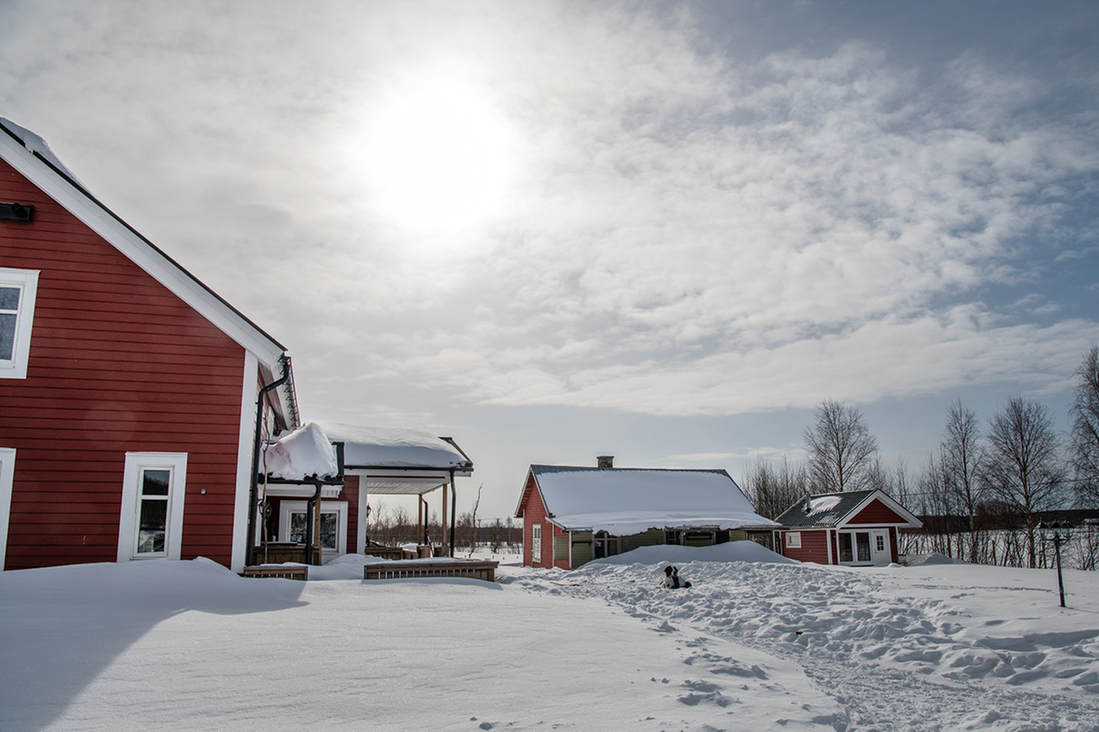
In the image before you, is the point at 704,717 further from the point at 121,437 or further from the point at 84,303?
the point at 84,303

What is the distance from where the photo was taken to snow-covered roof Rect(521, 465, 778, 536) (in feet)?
92.8

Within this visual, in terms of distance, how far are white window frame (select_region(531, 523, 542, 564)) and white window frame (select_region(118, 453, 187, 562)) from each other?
2212 cm

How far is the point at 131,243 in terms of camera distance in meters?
11.6

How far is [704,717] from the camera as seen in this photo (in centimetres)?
462

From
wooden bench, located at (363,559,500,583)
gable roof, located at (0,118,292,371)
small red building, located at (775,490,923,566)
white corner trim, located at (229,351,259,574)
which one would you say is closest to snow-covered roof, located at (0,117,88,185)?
gable roof, located at (0,118,292,371)

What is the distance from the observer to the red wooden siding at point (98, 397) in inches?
421

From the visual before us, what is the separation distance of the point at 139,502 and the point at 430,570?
5.04 metres

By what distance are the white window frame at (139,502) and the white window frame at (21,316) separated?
2266mm

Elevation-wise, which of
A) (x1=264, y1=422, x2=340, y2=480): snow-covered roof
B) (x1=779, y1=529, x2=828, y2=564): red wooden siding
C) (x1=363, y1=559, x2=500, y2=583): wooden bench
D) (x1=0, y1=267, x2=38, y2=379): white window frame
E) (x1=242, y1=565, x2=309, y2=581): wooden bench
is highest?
(x1=0, y1=267, x2=38, y2=379): white window frame

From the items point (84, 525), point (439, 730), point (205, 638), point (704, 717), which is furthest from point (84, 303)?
point (704, 717)

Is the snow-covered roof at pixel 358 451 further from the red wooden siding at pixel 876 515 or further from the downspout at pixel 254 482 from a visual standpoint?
the red wooden siding at pixel 876 515

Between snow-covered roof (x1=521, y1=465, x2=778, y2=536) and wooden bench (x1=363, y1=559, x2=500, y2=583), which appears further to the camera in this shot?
snow-covered roof (x1=521, y1=465, x2=778, y2=536)

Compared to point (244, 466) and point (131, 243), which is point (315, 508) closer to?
point (244, 466)

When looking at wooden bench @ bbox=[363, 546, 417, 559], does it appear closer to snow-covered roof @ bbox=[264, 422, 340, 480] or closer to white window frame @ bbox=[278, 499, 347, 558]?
white window frame @ bbox=[278, 499, 347, 558]
